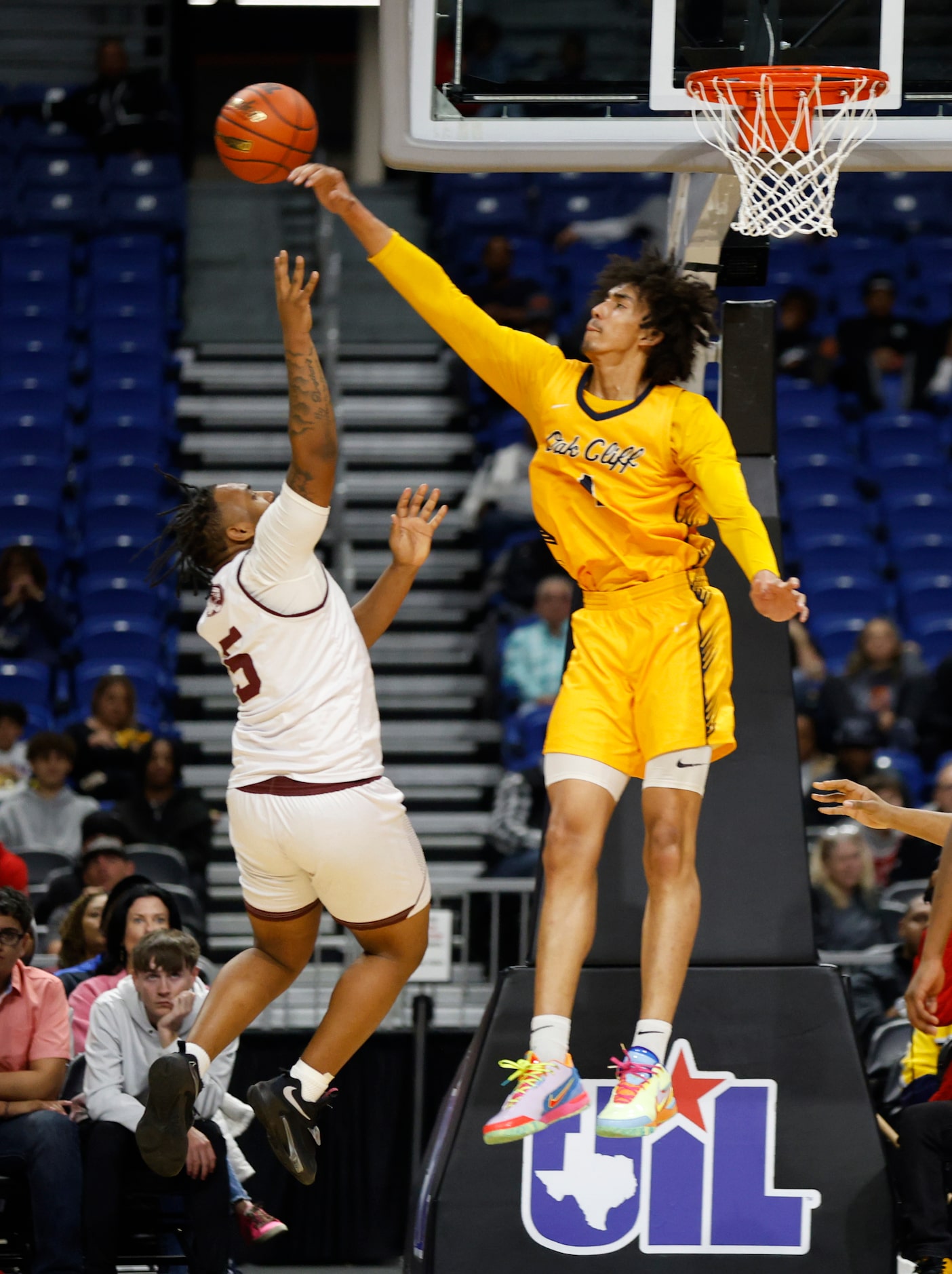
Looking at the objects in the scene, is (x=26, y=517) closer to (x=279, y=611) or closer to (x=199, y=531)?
(x=199, y=531)

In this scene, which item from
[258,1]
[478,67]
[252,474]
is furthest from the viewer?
[258,1]

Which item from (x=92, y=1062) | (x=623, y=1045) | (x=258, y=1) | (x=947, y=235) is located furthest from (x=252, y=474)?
(x=623, y=1045)

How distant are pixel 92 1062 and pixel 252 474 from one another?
722cm

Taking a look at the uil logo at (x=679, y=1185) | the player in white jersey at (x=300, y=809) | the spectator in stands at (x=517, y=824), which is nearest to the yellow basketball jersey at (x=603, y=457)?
the player in white jersey at (x=300, y=809)

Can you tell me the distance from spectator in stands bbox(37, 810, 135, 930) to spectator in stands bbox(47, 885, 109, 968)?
25cm

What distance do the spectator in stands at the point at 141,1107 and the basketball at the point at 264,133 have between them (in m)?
2.56

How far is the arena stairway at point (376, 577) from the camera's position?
35.7ft

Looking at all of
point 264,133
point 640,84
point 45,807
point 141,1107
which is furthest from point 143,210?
point 264,133

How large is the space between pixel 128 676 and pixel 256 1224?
184 inches

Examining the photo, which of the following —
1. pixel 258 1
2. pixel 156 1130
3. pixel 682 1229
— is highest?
pixel 258 1

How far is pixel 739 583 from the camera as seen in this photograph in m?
6.38

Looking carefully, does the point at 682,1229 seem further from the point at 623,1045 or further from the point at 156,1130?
the point at 156,1130

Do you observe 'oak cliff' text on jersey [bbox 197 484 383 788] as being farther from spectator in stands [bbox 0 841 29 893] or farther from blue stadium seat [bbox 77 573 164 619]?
blue stadium seat [bbox 77 573 164 619]

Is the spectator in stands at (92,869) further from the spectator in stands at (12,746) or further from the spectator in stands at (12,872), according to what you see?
the spectator in stands at (12,746)
